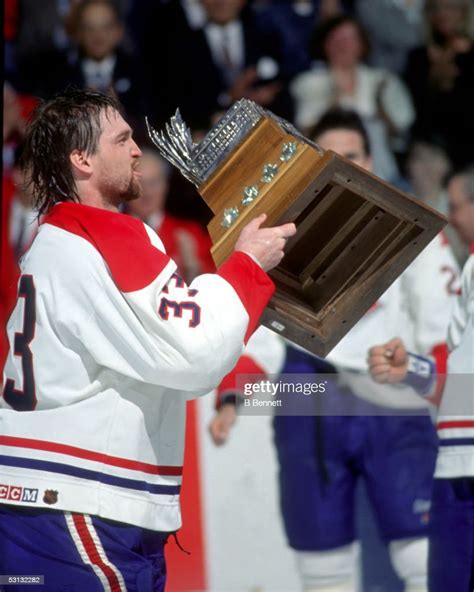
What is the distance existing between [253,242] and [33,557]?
74 centimetres

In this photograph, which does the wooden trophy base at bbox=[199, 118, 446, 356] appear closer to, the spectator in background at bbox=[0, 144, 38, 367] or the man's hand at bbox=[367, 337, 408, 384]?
the man's hand at bbox=[367, 337, 408, 384]

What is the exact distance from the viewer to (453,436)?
2816 millimetres

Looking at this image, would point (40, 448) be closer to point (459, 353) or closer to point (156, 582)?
point (156, 582)

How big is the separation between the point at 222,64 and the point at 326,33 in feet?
1.12

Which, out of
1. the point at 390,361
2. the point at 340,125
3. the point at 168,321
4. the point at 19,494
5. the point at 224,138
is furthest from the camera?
the point at 340,125

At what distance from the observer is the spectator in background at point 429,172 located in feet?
11.2

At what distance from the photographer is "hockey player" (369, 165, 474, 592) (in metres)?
2.72

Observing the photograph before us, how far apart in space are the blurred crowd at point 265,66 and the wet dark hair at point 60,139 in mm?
1113

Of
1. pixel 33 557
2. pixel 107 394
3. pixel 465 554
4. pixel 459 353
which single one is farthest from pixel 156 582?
pixel 459 353

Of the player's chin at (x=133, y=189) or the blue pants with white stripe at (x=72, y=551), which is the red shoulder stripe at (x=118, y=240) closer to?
the player's chin at (x=133, y=189)

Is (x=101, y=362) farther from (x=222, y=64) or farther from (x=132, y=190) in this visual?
(x=222, y=64)

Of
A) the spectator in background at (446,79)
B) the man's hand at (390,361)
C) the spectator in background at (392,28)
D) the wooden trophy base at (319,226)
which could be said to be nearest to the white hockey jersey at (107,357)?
the wooden trophy base at (319,226)

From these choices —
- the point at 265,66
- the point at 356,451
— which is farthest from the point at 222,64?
the point at 356,451

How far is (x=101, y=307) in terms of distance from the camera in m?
2.16
